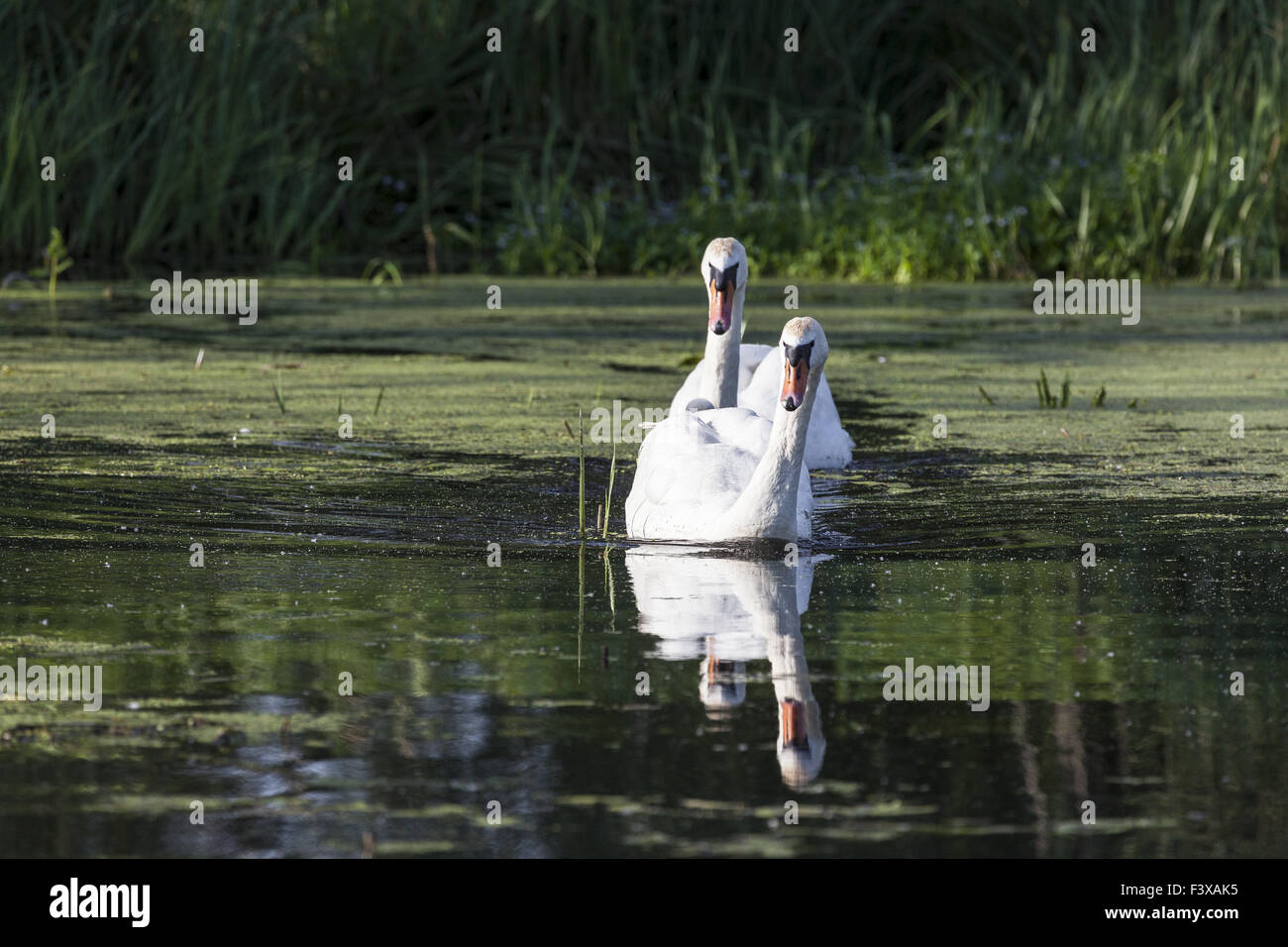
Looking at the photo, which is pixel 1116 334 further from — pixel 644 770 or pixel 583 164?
pixel 644 770

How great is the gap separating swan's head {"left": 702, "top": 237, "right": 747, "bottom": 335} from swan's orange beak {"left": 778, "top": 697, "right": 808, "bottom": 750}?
3.61 m

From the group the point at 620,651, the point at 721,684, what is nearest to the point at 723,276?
the point at 620,651

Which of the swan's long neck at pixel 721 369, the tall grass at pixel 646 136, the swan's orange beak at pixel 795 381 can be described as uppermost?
the tall grass at pixel 646 136

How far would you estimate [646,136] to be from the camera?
53.0ft

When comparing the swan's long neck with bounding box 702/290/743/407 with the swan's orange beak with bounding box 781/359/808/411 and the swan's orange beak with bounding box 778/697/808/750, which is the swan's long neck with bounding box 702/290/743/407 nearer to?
the swan's orange beak with bounding box 781/359/808/411

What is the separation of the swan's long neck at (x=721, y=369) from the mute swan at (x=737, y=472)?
844mm

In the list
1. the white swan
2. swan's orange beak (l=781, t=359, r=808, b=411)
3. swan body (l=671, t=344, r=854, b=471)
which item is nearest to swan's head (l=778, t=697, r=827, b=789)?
swan's orange beak (l=781, t=359, r=808, b=411)

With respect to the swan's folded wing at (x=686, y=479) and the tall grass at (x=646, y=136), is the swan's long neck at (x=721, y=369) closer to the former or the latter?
the swan's folded wing at (x=686, y=479)

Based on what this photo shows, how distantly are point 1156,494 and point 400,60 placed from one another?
34.4ft

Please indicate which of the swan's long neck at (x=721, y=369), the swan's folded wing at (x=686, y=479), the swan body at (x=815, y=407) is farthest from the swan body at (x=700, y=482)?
the swan's long neck at (x=721, y=369)

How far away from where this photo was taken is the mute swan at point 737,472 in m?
5.97

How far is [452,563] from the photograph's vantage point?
18.8 feet

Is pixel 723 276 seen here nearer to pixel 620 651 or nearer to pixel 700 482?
pixel 700 482

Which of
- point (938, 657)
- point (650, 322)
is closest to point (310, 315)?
point (650, 322)
